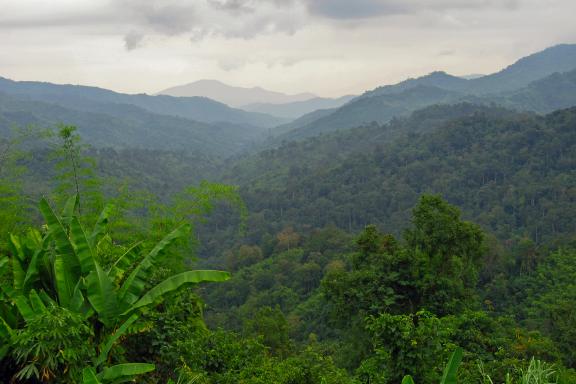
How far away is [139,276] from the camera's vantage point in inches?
241

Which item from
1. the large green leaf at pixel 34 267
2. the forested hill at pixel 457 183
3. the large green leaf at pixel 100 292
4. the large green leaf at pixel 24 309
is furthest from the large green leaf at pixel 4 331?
the forested hill at pixel 457 183

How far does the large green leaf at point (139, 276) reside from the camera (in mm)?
5965

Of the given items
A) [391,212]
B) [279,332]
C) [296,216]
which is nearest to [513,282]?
[279,332]

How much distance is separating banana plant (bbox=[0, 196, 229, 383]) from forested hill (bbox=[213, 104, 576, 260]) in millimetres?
53910

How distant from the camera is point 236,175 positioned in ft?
416

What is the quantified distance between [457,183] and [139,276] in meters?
74.8

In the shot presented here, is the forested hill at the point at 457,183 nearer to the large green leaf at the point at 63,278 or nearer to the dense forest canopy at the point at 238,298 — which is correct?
the dense forest canopy at the point at 238,298

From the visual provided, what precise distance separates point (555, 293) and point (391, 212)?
45788 mm

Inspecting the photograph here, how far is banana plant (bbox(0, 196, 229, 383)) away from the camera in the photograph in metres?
5.59

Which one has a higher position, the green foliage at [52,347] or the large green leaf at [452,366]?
the green foliage at [52,347]

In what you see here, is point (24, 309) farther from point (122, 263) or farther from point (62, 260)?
point (122, 263)

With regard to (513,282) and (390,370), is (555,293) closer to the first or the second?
(513,282)

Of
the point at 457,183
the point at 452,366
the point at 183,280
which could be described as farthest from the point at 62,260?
the point at 457,183

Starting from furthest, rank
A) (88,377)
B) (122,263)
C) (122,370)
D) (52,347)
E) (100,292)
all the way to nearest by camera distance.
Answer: (122,263)
(100,292)
(122,370)
(52,347)
(88,377)
